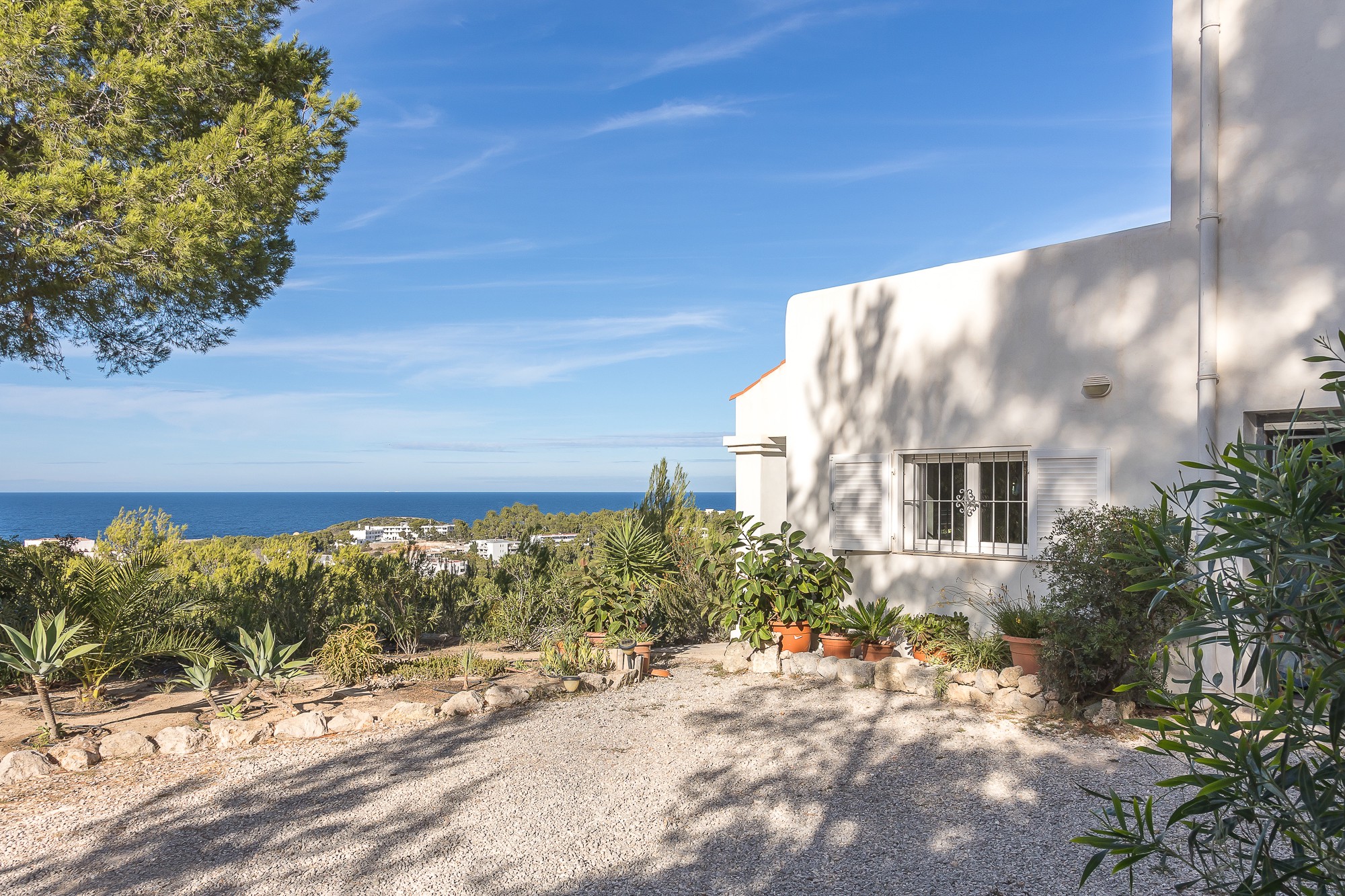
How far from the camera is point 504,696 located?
6.38 metres

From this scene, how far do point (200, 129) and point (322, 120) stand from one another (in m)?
1.02

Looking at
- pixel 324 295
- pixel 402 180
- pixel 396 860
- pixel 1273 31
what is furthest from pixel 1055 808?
pixel 324 295

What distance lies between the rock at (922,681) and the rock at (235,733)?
4993mm

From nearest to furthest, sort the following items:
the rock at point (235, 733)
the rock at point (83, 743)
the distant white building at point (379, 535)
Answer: the rock at point (83, 743) → the rock at point (235, 733) → the distant white building at point (379, 535)

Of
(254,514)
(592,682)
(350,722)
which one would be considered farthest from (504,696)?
(254,514)

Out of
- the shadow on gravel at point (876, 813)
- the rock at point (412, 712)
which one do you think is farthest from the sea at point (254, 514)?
the shadow on gravel at point (876, 813)

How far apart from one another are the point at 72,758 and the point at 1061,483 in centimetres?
736

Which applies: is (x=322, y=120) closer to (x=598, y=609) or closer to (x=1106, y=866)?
(x=598, y=609)

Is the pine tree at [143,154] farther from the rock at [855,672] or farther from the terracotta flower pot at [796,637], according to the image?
the rock at [855,672]

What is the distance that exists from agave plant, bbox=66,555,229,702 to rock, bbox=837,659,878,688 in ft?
17.0

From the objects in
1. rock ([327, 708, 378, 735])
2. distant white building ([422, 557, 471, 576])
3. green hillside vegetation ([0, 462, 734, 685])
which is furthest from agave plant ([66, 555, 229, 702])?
distant white building ([422, 557, 471, 576])

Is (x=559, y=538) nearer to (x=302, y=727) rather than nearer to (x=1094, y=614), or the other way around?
(x=302, y=727)

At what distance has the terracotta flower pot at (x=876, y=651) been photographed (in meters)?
7.59

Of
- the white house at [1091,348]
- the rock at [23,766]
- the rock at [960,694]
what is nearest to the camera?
the rock at [23,766]
